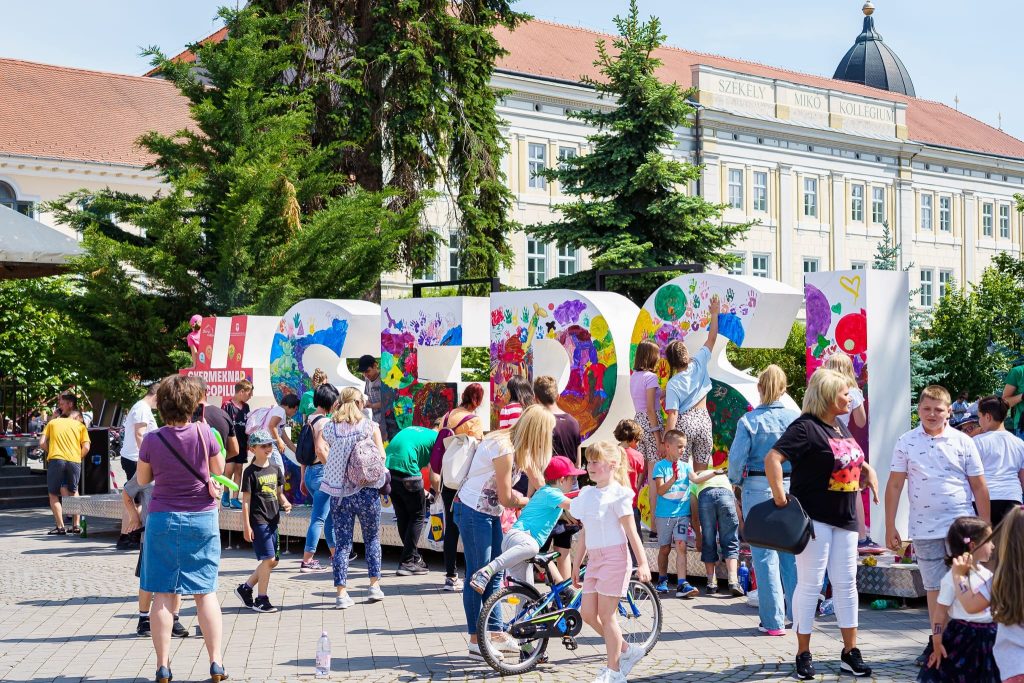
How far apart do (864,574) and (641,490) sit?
2.26 meters

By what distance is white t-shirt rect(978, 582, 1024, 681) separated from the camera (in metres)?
5.40

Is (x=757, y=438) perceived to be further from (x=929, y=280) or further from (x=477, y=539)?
(x=929, y=280)

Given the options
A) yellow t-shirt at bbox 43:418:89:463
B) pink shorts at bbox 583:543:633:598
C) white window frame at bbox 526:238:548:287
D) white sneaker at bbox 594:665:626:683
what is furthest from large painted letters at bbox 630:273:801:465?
white window frame at bbox 526:238:548:287

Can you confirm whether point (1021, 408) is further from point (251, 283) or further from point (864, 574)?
point (251, 283)

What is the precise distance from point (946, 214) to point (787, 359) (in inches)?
1432

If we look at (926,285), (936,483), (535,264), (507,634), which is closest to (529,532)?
(507,634)

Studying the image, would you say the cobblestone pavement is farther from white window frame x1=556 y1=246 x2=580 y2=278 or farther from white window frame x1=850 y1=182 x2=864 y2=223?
white window frame x1=850 y1=182 x2=864 y2=223

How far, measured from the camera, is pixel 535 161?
175 ft

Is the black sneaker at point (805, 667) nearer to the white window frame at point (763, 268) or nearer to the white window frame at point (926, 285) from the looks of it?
the white window frame at point (763, 268)

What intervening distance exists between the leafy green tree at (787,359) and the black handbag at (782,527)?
1093 inches

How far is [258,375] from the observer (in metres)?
18.0

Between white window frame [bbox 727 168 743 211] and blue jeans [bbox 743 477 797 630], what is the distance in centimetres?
5027

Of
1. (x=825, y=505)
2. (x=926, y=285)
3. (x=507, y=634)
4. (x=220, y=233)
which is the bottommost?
(x=507, y=634)

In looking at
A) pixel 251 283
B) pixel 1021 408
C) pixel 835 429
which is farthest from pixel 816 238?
pixel 835 429
